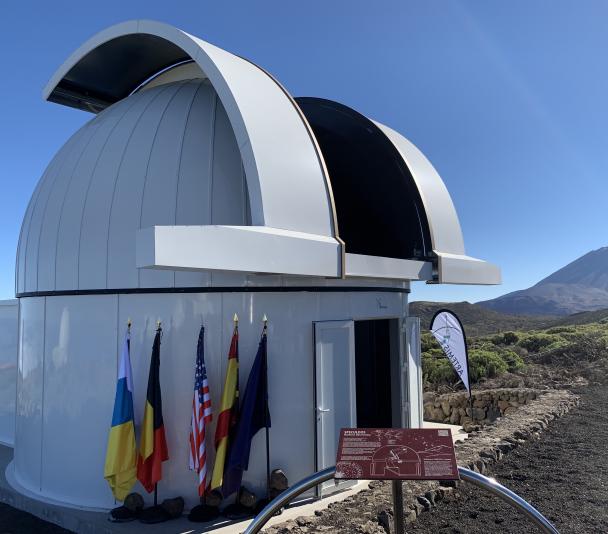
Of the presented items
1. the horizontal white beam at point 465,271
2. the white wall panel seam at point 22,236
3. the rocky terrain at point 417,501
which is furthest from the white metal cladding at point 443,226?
the white wall panel seam at point 22,236

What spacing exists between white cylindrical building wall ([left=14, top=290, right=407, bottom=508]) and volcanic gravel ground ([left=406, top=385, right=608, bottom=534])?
1.78 metres

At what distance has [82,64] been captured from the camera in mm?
8492

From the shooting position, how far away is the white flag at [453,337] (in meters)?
10.4

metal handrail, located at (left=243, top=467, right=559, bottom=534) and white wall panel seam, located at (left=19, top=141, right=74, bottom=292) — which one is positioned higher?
white wall panel seam, located at (left=19, top=141, right=74, bottom=292)

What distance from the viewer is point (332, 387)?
6531 mm

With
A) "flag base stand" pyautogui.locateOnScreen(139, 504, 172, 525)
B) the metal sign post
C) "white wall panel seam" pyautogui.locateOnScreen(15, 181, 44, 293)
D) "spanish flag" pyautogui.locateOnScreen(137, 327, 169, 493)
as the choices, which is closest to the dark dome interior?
"spanish flag" pyautogui.locateOnScreen(137, 327, 169, 493)

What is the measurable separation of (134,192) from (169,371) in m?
2.17

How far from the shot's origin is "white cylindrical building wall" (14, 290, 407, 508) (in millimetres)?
6109

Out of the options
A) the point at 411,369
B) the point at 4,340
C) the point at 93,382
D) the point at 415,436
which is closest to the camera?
the point at 415,436

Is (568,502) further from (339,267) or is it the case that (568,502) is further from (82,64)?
(82,64)

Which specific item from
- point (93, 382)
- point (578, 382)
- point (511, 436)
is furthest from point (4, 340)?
point (578, 382)

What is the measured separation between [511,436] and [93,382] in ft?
20.6

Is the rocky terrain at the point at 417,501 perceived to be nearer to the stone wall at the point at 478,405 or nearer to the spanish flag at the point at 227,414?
the spanish flag at the point at 227,414

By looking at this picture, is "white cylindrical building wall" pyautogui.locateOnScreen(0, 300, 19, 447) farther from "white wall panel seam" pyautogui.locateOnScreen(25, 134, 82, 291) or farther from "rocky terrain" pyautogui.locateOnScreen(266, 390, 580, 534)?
"rocky terrain" pyautogui.locateOnScreen(266, 390, 580, 534)
